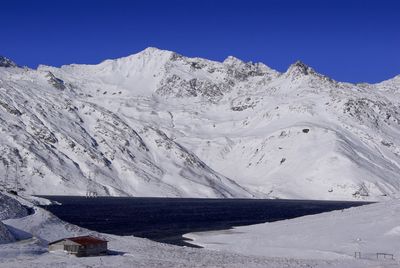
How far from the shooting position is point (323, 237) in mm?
126125

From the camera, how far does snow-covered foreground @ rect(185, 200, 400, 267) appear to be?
111625 millimetres

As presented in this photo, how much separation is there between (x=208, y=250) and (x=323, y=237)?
80.5 ft

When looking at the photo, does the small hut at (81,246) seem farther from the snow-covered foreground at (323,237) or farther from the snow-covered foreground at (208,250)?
the snow-covered foreground at (323,237)

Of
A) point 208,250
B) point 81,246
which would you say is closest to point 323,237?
point 208,250

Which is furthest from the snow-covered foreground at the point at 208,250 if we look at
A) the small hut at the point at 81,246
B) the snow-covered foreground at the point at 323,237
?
the small hut at the point at 81,246

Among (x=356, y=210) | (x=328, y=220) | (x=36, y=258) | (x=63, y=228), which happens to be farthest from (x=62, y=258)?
(x=356, y=210)

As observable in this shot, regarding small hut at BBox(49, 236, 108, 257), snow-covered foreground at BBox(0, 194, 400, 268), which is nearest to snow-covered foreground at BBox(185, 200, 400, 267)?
snow-covered foreground at BBox(0, 194, 400, 268)

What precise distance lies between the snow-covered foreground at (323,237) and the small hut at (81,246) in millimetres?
24137

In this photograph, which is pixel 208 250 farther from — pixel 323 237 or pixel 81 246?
Result: pixel 323 237

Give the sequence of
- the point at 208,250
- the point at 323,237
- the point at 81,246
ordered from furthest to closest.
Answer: the point at 323,237 → the point at 208,250 → the point at 81,246

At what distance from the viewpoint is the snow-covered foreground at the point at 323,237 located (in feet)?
366

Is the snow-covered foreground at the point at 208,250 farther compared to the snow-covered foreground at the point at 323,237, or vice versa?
the snow-covered foreground at the point at 323,237

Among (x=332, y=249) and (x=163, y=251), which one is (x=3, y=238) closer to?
(x=163, y=251)

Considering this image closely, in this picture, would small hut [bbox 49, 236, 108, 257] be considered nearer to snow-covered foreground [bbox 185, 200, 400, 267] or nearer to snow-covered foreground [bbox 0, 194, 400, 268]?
snow-covered foreground [bbox 0, 194, 400, 268]
